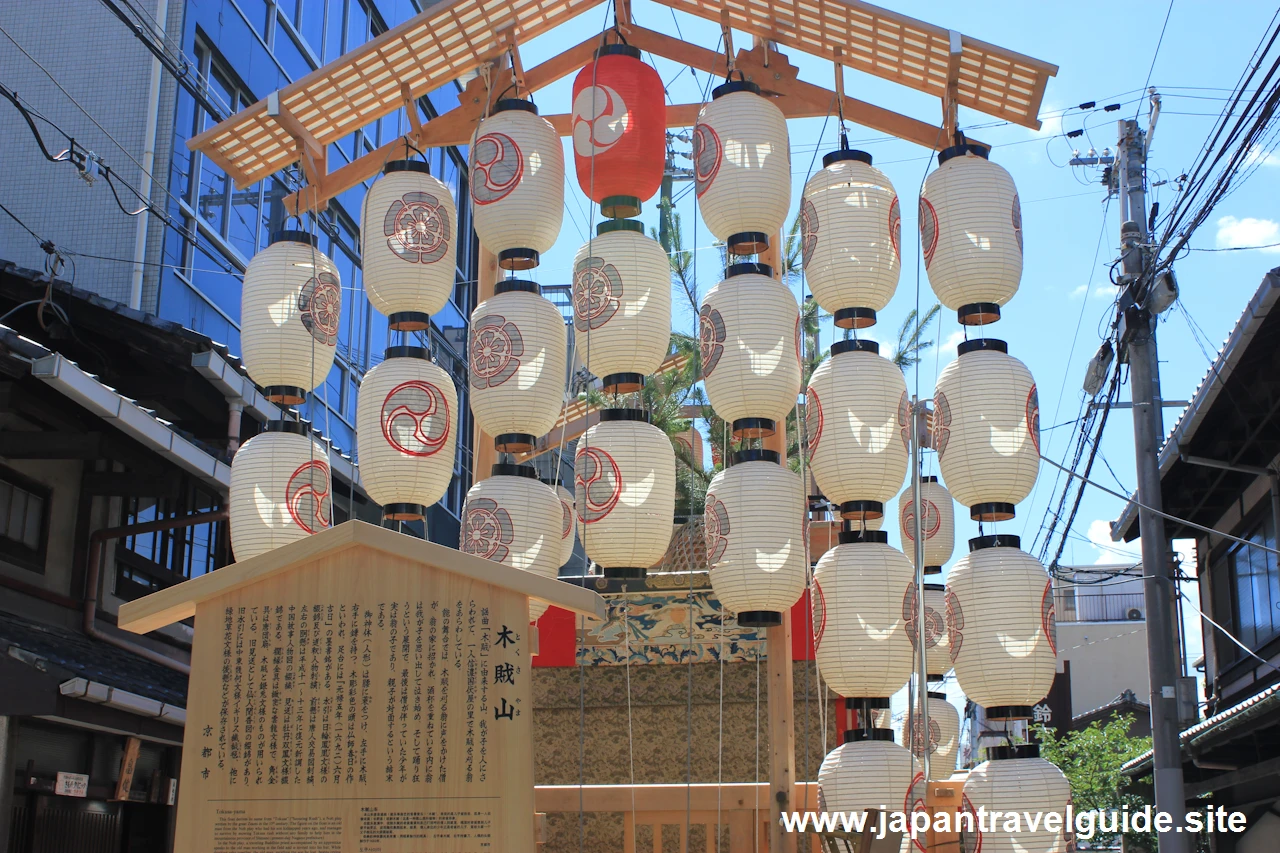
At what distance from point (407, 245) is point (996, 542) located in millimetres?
4452

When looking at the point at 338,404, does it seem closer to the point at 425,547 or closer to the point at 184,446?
the point at 184,446

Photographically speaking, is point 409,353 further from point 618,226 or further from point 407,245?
point 618,226

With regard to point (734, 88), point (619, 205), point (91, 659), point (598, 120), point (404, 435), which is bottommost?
point (91, 659)

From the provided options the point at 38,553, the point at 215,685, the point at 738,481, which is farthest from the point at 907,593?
the point at 38,553

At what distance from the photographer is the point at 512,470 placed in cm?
799

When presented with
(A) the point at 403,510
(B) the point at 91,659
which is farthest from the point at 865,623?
(B) the point at 91,659

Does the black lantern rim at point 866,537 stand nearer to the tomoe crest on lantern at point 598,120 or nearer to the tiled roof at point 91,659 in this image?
the tomoe crest on lantern at point 598,120

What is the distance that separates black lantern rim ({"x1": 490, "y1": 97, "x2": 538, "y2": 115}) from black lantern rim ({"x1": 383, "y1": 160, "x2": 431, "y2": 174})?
65 centimetres

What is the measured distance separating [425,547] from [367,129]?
14.7 meters

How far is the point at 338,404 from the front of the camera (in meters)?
17.1

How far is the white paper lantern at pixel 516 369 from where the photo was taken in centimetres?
801

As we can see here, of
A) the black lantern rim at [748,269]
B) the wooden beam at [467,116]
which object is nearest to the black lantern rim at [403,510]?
the wooden beam at [467,116]

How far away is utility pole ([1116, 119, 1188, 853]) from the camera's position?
1136 cm

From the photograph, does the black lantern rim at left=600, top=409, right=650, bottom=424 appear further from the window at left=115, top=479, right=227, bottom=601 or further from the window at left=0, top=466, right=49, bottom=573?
the window at left=0, top=466, right=49, bottom=573
